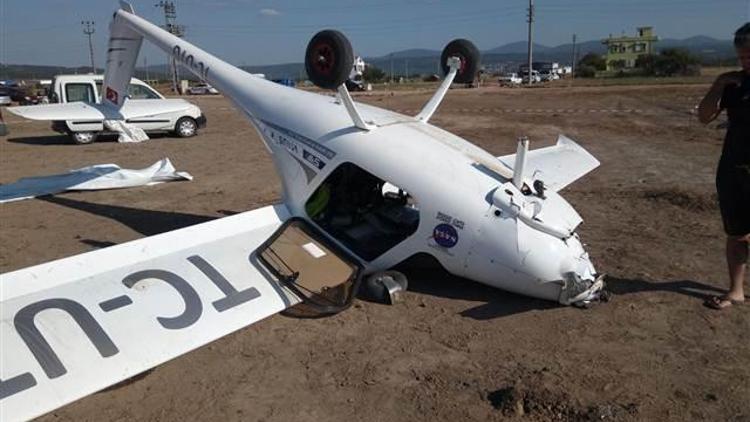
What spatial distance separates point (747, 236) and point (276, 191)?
312 inches

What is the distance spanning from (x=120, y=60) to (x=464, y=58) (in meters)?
6.36

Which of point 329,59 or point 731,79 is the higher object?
point 329,59

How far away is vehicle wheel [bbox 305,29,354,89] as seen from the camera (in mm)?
5504

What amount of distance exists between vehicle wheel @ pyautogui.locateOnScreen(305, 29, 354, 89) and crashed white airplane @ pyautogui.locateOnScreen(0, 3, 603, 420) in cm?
2

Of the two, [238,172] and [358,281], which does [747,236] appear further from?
[238,172]

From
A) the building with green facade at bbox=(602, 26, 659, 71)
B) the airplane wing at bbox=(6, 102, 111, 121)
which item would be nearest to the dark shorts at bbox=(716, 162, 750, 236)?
the airplane wing at bbox=(6, 102, 111, 121)

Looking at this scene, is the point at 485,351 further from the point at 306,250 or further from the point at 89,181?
the point at 89,181

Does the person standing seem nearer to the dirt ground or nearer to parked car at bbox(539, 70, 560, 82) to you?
the dirt ground

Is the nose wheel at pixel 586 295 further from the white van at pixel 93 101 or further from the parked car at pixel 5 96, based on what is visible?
the parked car at pixel 5 96

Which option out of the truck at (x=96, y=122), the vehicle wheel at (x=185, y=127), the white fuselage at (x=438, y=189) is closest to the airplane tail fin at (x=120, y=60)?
the white fuselage at (x=438, y=189)

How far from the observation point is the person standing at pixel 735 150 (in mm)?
5023

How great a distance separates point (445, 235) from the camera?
537 cm

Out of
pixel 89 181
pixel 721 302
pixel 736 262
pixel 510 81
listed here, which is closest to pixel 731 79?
pixel 736 262

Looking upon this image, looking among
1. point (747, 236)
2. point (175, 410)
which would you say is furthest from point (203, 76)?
point (747, 236)
